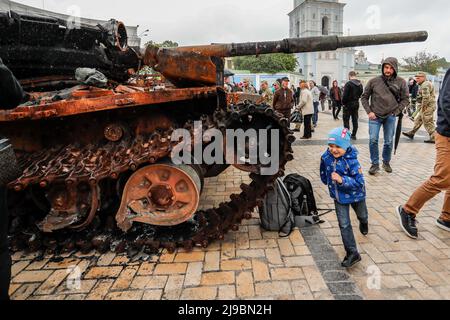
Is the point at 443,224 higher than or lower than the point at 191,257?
higher

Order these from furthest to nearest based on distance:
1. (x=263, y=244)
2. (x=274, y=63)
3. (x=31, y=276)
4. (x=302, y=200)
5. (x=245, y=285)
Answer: (x=274, y=63) → (x=302, y=200) → (x=263, y=244) → (x=31, y=276) → (x=245, y=285)

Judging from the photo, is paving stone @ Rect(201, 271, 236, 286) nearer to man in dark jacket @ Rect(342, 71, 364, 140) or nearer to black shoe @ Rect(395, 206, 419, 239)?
black shoe @ Rect(395, 206, 419, 239)

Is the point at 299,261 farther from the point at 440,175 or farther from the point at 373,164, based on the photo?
the point at 373,164

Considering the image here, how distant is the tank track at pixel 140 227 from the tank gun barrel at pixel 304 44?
4.75 feet

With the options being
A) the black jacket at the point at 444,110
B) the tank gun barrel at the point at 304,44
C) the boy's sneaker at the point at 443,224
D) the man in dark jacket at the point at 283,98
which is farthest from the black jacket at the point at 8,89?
the man in dark jacket at the point at 283,98

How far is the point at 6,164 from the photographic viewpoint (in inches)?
83.3

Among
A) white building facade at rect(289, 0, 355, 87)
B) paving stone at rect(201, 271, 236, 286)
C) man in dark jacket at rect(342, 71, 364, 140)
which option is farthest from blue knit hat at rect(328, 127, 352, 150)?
white building facade at rect(289, 0, 355, 87)

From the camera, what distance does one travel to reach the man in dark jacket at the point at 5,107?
6.64 ft

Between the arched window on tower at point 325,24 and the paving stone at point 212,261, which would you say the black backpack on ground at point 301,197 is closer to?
the paving stone at point 212,261

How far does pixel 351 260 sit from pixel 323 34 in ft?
234

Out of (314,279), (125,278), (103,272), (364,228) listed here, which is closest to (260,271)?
(314,279)
